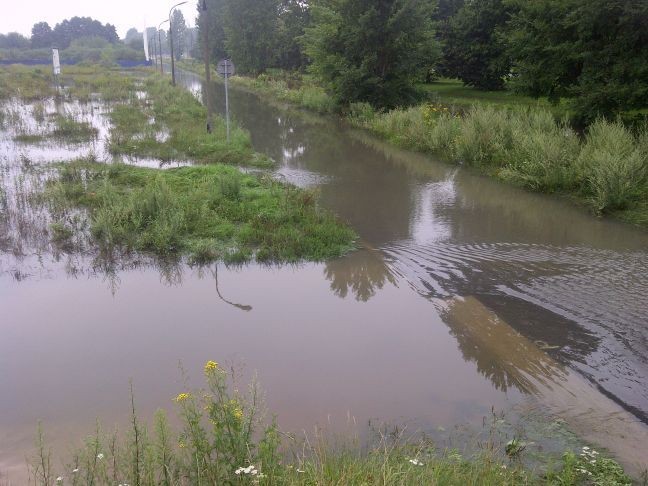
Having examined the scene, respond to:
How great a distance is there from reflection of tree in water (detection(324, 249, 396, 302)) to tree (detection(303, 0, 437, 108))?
17663mm

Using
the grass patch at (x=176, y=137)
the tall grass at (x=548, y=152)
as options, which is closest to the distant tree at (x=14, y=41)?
the grass patch at (x=176, y=137)

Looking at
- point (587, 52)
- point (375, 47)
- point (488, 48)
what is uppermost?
point (488, 48)

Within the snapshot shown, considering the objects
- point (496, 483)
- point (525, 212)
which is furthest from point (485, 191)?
point (496, 483)

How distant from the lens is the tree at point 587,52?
14.4 m

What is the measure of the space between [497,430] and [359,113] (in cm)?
2187

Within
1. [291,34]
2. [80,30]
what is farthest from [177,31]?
[291,34]

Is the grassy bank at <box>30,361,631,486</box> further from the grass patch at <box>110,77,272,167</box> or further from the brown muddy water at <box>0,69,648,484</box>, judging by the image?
the grass patch at <box>110,77,272,167</box>

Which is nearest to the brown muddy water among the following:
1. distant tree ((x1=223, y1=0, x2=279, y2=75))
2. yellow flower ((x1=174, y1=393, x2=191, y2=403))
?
yellow flower ((x1=174, y1=393, x2=191, y2=403))

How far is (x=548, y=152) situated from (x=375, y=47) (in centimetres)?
1463

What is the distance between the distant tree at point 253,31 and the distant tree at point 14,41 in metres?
64.3

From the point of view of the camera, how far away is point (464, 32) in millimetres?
30000

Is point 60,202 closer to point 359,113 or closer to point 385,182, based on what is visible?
point 385,182

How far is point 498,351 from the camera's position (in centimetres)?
601

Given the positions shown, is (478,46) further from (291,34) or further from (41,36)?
(41,36)
